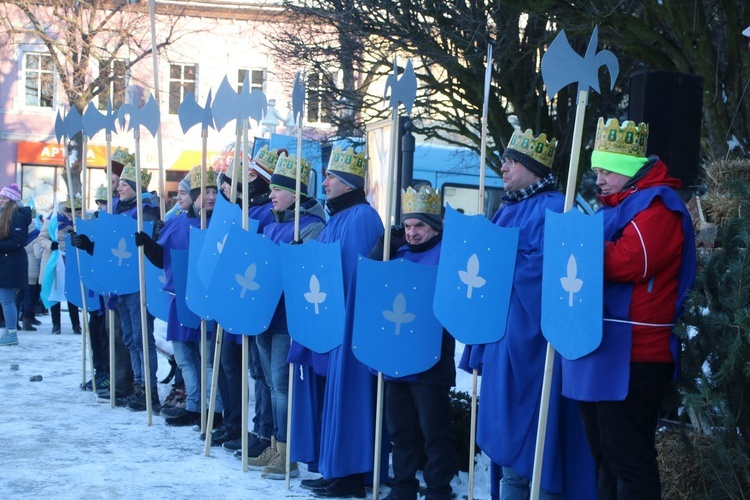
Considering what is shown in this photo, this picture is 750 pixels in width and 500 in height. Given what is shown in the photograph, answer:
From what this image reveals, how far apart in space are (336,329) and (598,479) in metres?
1.90

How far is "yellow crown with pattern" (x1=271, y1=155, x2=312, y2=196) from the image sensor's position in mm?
6703

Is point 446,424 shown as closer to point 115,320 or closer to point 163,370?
point 115,320

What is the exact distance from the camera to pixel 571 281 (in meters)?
4.33

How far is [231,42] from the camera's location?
96.5 feet

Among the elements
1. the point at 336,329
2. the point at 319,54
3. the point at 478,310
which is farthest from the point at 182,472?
the point at 319,54

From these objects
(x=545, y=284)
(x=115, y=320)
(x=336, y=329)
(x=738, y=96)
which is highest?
(x=738, y=96)

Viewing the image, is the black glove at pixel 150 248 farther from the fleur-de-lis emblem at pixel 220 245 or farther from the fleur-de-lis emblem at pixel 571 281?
the fleur-de-lis emblem at pixel 571 281

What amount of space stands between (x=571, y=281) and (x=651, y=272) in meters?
0.33

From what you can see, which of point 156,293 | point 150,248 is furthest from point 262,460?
point 156,293

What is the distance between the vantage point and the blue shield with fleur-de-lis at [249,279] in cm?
646

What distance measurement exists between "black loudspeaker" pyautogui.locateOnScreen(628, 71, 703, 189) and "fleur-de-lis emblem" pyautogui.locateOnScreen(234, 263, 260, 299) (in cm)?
273

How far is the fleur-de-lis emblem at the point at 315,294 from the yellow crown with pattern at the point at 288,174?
845mm

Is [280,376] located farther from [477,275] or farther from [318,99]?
[318,99]

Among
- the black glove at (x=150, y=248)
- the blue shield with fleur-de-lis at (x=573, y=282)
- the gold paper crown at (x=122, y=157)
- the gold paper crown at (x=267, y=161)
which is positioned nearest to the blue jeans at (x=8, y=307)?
the gold paper crown at (x=122, y=157)
